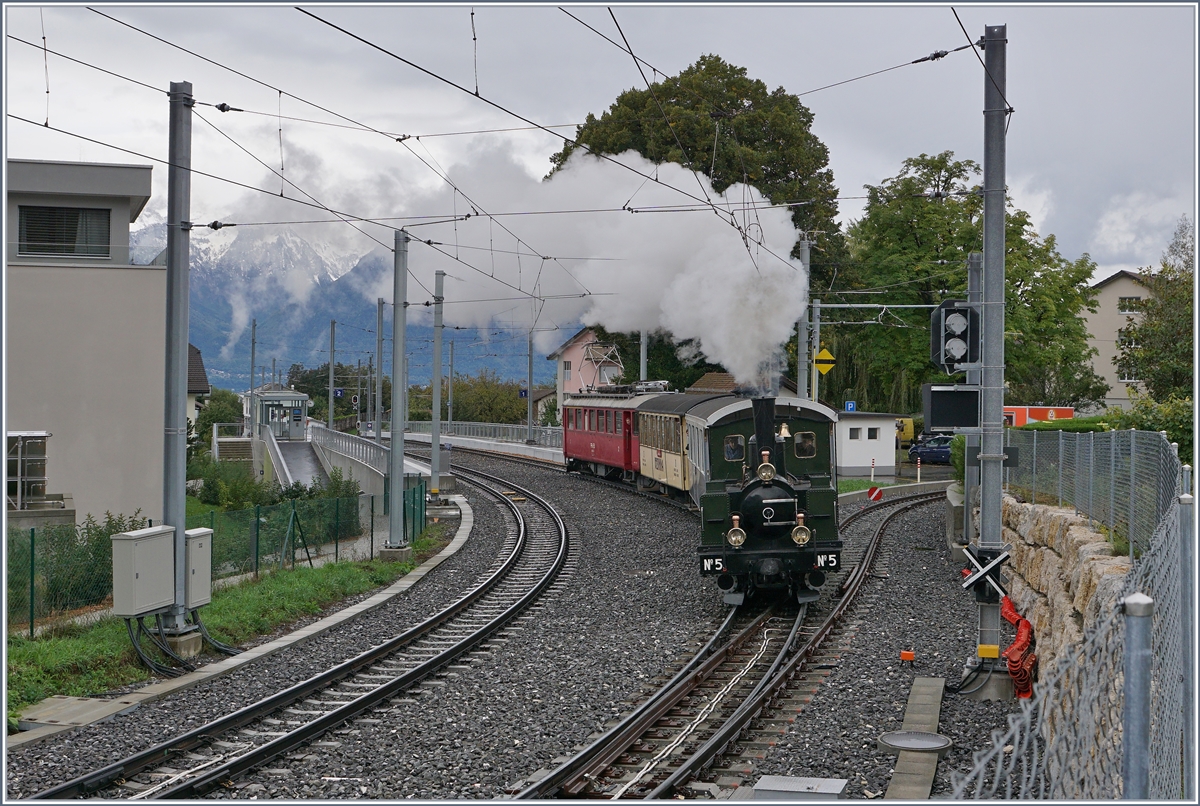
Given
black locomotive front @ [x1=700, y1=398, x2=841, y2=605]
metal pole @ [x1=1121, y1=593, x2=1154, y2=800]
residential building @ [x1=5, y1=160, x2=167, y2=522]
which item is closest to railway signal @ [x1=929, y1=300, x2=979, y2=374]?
black locomotive front @ [x1=700, y1=398, x2=841, y2=605]

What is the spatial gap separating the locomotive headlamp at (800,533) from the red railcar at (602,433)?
14.3m

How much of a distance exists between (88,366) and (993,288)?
58.2 feet

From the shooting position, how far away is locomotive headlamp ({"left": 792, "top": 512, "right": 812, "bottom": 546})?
13.6 m

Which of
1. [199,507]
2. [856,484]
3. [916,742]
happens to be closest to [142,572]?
[916,742]

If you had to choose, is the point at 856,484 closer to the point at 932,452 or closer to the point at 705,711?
the point at 932,452

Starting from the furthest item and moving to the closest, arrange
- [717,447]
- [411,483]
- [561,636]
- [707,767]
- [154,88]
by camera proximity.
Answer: [411,483], [717,447], [561,636], [154,88], [707,767]

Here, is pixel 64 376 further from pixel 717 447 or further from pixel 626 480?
pixel 626 480

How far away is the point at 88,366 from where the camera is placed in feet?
69.0

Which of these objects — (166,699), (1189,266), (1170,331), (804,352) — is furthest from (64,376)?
(1189,266)

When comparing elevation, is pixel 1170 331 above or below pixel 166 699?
above

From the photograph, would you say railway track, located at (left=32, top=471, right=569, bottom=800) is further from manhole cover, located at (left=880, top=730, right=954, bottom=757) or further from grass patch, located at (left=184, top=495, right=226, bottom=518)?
grass patch, located at (left=184, top=495, right=226, bottom=518)

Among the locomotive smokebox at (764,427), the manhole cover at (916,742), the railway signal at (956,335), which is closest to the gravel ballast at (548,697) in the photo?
the manhole cover at (916,742)

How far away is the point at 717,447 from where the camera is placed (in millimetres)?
15117

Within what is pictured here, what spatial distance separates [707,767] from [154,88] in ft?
30.8
